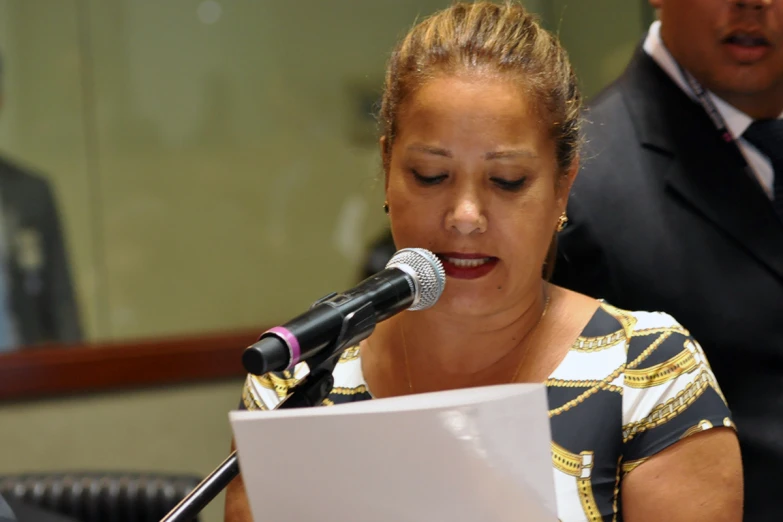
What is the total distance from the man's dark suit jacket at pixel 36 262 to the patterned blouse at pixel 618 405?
2374 mm

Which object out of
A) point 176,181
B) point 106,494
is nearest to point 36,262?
point 176,181

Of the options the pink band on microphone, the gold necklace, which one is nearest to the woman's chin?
the gold necklace

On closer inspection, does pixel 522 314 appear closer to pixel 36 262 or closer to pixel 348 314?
pixel 348 314

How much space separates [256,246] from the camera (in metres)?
3.82

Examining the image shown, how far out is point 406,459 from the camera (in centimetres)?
98

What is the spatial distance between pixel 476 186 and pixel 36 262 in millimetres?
2642

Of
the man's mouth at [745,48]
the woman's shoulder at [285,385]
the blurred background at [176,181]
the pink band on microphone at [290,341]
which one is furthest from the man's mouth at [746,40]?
the blurred background at [176,181]

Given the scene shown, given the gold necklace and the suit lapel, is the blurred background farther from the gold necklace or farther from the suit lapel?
the gold necklace

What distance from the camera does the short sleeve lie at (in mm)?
1311

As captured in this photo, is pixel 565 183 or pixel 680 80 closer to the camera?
pixel 565 183

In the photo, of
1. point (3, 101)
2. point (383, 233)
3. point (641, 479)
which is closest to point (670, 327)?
point (641, 479)

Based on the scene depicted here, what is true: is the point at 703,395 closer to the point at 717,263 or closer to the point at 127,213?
the point at 717,263

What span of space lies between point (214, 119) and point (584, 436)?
8.86 feet

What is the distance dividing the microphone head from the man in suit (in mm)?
2719
